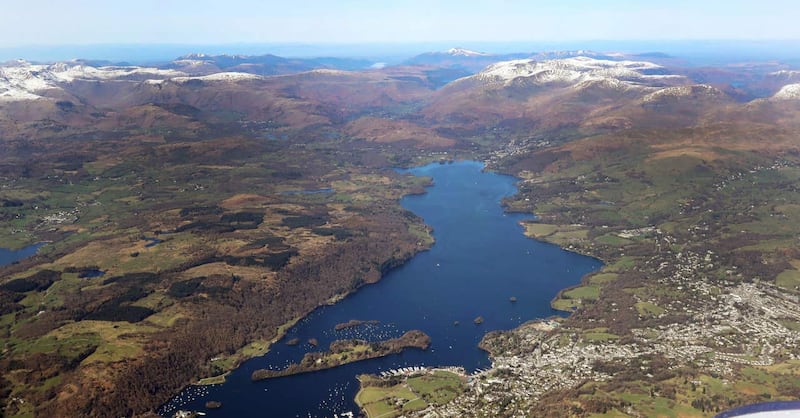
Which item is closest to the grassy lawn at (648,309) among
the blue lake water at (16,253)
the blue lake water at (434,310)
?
the blue lake water at (434,310)

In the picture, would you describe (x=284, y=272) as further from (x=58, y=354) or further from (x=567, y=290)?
(x=567, y=290)

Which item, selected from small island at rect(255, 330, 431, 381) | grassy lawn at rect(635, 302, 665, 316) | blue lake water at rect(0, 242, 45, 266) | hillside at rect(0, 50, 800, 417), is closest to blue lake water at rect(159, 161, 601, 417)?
small island at rect(255, 330, 431, 381)

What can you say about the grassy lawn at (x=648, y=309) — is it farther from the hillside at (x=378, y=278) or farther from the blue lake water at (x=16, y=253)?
the blue lake water at (x=16, y=253)

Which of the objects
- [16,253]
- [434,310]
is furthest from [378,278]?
[16,253]

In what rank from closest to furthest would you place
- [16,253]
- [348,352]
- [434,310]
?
[348,352] < [434,310] < [16,253]

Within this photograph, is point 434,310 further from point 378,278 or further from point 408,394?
point 408,394

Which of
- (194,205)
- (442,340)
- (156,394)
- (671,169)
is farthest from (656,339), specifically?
(194,205)
